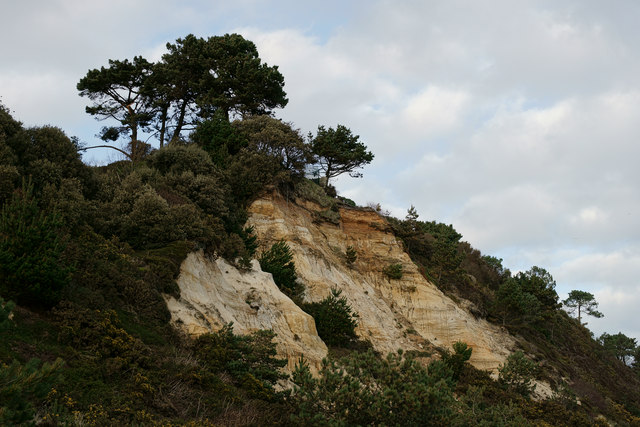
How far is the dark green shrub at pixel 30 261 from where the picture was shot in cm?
1299

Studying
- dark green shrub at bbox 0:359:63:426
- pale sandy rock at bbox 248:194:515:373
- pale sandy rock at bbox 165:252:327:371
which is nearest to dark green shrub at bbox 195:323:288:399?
pale sandy rock at bbox 165:252:327:371

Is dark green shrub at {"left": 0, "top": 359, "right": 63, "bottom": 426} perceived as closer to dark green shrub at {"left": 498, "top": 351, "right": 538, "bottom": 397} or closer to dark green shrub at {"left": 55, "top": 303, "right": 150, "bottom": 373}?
dark green shrub at {"left": 55, "top": 303, "right": 150, "bottom": 373}

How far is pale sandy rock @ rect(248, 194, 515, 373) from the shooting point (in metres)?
31.7

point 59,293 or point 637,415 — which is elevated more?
point 59,293

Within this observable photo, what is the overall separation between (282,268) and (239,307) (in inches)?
245

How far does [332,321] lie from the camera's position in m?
27.0

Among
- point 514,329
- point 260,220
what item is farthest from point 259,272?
point 514,329

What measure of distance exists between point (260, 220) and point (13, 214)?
1892cm

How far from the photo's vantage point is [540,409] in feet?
93.9

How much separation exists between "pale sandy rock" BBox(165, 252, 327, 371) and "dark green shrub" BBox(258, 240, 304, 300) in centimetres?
186

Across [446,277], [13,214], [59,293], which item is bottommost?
[59,293]

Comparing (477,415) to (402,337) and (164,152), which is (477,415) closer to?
(402,337)

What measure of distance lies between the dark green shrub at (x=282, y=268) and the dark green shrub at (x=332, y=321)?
1.17 m

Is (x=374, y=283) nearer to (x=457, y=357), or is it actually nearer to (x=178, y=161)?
(x=457, y=357)
